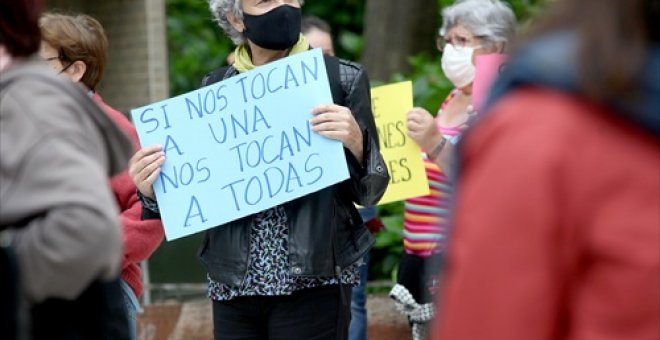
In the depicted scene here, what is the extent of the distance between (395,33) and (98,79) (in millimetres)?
6490

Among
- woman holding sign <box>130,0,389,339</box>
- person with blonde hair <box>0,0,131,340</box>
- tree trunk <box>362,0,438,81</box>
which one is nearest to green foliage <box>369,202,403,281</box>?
tree trunk <box>362,0,438,81</box>

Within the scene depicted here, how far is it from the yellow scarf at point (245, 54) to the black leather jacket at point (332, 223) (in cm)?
20

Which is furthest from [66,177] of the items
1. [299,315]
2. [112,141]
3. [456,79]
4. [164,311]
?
[164,311]

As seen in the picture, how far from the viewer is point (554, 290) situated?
5.83 ft

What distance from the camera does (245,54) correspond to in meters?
4.58

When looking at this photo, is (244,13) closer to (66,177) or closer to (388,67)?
(66,177)

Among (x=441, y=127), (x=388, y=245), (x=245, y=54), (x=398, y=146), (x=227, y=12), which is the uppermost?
(x=227, y=12)

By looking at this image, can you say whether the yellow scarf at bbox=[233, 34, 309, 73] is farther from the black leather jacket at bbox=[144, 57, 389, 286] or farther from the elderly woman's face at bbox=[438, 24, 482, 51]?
the elderly woman's face at bbox=[438, 24, 482, 51]

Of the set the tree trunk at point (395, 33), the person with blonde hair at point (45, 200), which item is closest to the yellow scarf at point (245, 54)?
the person with blonde hair at point (45, 200)

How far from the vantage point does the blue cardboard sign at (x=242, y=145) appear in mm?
4246

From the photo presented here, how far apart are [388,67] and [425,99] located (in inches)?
88.1

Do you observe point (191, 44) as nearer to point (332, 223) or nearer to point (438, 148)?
point (438, 148)

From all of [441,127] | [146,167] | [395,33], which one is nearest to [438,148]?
[441,127]

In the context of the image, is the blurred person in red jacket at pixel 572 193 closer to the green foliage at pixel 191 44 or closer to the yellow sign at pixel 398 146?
the yellow sign at pixel 398 146
